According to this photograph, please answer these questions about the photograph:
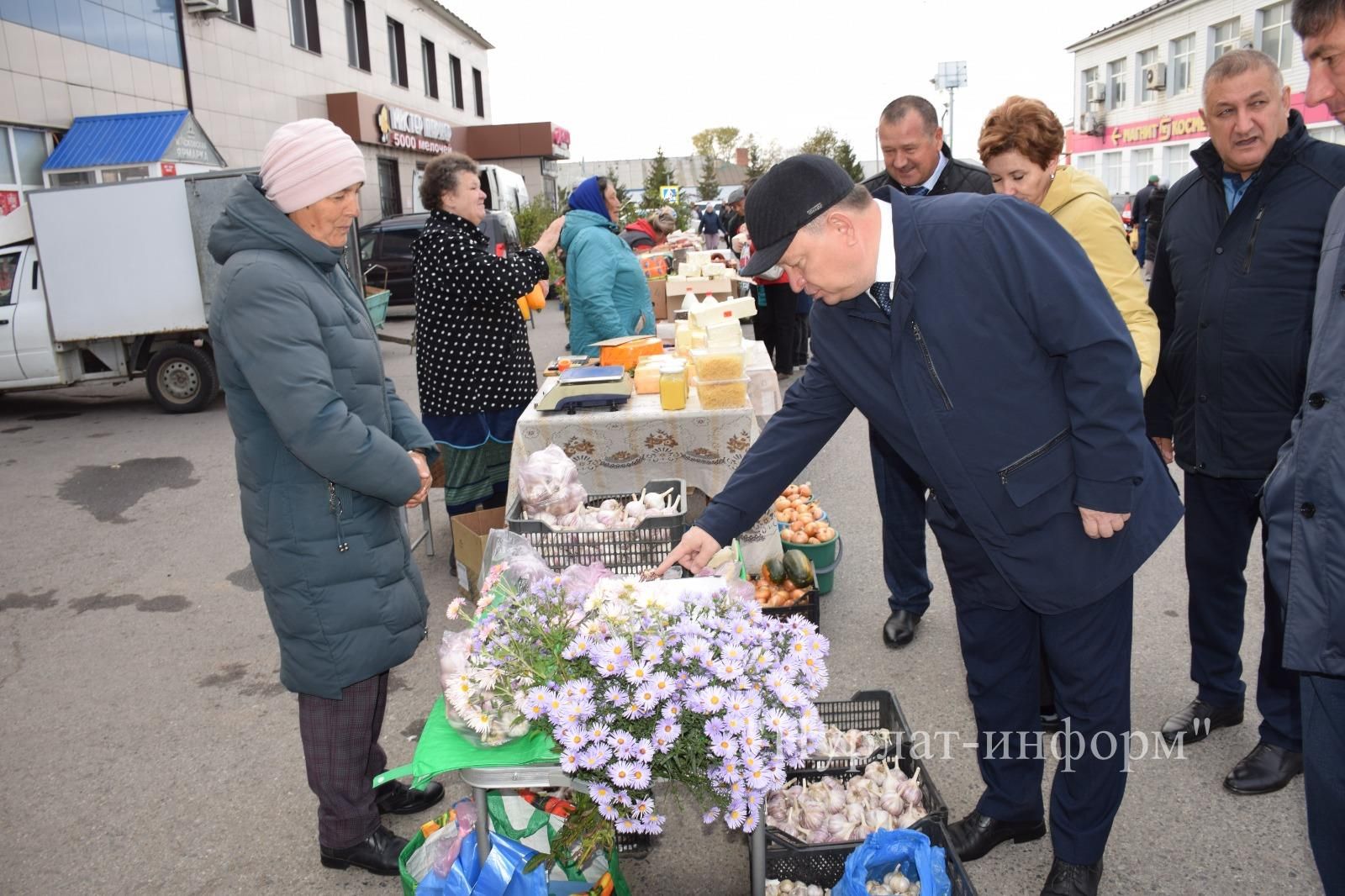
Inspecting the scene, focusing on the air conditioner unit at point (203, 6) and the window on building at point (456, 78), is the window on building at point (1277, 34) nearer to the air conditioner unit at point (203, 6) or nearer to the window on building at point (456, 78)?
the window on building at point (456, 78)

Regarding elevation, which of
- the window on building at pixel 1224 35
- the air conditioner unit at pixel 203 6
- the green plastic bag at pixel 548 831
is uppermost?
the window on building at pixel 1224 35

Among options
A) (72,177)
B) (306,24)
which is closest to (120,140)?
(72,177)

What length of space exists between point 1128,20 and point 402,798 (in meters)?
42.0

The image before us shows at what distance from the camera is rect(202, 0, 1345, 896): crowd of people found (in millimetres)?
2098

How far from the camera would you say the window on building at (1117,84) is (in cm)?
3850

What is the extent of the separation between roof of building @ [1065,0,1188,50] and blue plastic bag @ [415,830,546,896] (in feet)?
128

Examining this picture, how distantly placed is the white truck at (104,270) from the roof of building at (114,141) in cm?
375

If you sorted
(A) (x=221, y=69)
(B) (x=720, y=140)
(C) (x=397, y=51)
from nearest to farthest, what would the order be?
(A) (x=221, y=69) < (C) (x=397, y=51) < (B) (x=720, y=140)

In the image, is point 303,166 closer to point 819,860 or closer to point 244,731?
point 819,860

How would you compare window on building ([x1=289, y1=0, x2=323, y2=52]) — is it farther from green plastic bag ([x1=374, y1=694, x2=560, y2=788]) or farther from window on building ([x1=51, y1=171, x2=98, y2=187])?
green plastic bag ([x1=374, y1=694, x2=560, y2=788])

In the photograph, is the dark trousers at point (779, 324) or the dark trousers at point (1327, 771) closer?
the dark trousers at point (1327, 771)

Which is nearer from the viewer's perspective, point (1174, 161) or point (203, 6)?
point (203, 6)

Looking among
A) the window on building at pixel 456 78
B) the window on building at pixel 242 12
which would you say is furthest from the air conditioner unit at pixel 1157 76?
the window on building at pixel 242 12

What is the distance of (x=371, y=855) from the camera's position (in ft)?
9.78
